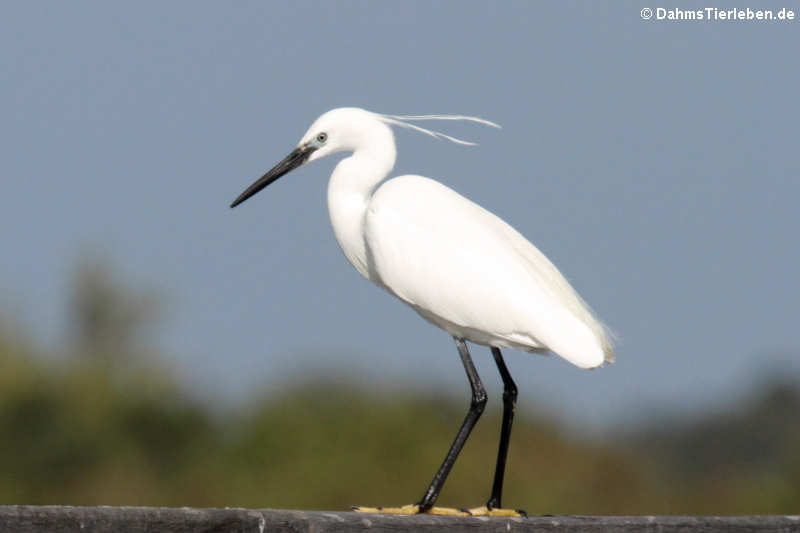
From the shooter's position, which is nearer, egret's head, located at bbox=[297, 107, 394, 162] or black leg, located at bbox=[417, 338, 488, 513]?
black leg, located at bbox=[417, 338, 488, 513]

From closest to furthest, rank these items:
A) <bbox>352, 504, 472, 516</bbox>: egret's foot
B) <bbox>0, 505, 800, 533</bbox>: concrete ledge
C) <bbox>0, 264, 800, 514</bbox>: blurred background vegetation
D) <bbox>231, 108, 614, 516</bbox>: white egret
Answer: <bbox>0, 505, 800, 533</bbox>: concrete ledge, <bbox>352, 504, 472, 516</bbox>: egret's foot, <bbox>231, 108, 614, 516</bbox>: white egret, <bbox>0, 264, 800, 514</bbox>: blurred background vegetation

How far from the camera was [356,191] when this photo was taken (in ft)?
19.3

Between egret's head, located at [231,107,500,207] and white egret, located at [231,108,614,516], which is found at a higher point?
egret's head, located at [231,107,500,207]

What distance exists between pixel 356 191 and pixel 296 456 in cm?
965

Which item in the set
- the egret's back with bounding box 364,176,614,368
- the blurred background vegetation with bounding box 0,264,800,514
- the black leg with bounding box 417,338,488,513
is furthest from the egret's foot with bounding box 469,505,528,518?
Answer: the blurred background vegetation with bounding box 0,264,800,514

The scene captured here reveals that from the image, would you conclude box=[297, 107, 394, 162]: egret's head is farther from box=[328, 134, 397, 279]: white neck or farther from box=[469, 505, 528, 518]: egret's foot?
box=[469, 505, 528, 518]: egret's foot

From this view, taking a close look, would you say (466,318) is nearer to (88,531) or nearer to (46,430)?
(88,531)

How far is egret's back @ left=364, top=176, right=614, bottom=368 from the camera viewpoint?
212 inches

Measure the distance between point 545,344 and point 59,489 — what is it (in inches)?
451

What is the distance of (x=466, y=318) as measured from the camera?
549 centimetres

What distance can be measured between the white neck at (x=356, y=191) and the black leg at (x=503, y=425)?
0.66 metres

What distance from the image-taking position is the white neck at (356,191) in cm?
586

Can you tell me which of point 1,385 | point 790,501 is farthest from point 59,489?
point 790,501

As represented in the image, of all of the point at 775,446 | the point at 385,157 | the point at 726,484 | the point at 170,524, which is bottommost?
the point at 775,446
